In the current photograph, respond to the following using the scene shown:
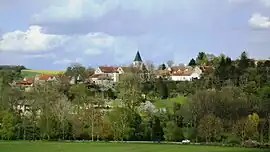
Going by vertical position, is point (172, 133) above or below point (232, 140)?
above

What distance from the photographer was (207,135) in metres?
76.6

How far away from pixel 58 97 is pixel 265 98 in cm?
3578

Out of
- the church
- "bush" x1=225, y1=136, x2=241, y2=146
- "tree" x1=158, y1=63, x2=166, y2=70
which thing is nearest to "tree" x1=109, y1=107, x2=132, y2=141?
"bush" x1=225, y1=136, x2=241, y2=146

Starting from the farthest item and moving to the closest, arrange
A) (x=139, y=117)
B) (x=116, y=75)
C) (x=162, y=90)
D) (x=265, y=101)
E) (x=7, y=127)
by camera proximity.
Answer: (x=116, y=75)
(x=162, y=90)
(x=265, y=101)
(x=139, y=117)
(x=7, y=127)

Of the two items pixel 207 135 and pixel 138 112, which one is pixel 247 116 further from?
pixel 138 112

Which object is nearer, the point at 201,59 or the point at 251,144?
the point at 251,144

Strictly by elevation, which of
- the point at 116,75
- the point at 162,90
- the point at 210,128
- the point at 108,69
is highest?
the point at 108,69

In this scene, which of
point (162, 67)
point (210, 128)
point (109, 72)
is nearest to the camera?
point (210, 128)

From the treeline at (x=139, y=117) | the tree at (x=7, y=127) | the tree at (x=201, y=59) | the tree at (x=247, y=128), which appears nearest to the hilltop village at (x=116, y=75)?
the tree at (x=201, y=59)

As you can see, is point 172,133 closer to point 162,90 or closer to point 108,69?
point 162,90

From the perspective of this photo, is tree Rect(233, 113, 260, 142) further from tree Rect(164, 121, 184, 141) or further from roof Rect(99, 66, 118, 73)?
roof Rect(99, 66, 118, 73)

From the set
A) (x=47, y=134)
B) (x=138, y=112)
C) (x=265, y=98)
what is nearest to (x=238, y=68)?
(x=265, y=98)

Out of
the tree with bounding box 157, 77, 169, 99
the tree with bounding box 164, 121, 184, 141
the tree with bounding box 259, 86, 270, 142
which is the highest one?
the tree with bounding box 157, 77, 169, 99

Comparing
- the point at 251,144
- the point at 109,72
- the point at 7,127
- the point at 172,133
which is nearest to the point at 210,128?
the point at 172,133
